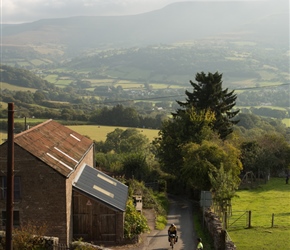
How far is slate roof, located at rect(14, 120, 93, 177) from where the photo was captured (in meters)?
23.7

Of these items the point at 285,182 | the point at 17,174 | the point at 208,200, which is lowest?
the point at 285,182

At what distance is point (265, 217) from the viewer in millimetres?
31609

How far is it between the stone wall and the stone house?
16.8 feet

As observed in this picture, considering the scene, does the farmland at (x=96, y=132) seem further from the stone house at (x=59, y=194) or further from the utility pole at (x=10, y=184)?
the utility pole at (x=10, y=184)

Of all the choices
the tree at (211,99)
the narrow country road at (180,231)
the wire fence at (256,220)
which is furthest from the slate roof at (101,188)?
the tree at (211,99)

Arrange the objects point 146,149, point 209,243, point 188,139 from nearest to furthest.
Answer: point 209,243 < point 188,139 < point 146,149

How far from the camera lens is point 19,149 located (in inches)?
917

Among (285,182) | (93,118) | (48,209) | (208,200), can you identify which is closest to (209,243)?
(208,200)

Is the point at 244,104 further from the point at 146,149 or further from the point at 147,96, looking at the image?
the point at 146,149

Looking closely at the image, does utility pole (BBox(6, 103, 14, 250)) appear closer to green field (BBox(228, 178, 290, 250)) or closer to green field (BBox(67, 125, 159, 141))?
green field (BBox(228, 178, 290, 250))

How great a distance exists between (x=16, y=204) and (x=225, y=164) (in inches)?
672

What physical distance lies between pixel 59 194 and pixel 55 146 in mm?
4556

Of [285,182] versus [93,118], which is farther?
[93,118]

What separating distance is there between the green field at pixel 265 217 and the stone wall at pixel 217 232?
111 cm
